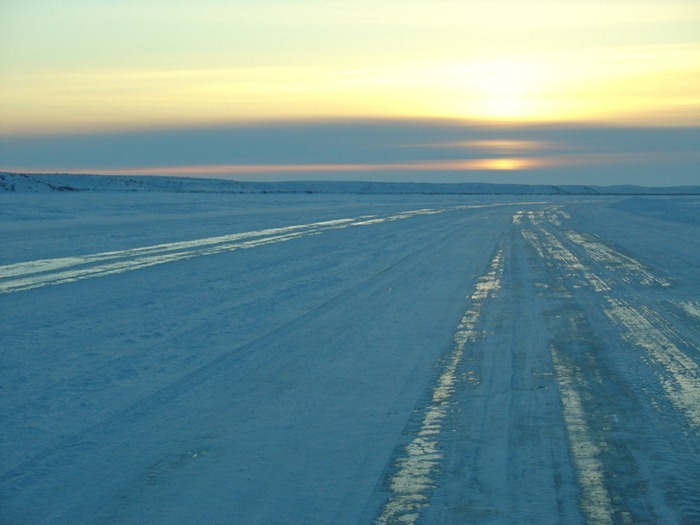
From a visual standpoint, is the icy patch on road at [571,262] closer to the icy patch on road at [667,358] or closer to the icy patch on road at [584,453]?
the icy patch on road at [667,358]

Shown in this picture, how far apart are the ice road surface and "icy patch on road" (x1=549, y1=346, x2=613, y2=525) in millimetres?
17

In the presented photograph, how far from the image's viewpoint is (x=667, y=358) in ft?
25.4

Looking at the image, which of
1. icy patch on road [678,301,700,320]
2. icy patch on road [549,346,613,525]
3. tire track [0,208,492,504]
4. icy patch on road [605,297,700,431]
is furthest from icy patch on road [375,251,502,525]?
icy patch on road [678,301,700,320]

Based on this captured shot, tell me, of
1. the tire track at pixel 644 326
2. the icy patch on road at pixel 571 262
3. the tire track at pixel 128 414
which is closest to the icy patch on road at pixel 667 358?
the tire track at pixel 644 326

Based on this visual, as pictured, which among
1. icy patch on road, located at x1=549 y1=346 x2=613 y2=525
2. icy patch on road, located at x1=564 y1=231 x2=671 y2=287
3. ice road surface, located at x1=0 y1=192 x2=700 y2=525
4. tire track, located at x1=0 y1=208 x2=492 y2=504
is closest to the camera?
icy patch on road, located at x1=549 y1=346 x2=613 y2=525

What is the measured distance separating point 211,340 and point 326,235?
15.9m

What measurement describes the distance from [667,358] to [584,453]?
3057 millimetres

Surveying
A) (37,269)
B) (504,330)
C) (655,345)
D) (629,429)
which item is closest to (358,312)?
(504,330)

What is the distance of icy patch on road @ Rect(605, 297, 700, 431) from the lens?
6.27 m

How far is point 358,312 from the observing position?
34.6ft

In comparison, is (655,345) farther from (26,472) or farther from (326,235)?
(326,235)

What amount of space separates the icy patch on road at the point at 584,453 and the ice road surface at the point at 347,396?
2 centimetres

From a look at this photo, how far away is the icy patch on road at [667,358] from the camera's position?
6.27m

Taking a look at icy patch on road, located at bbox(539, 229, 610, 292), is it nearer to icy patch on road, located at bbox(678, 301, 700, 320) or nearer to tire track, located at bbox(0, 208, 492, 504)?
icy patch on road, located at bbox(678, 301, 700, 320)
